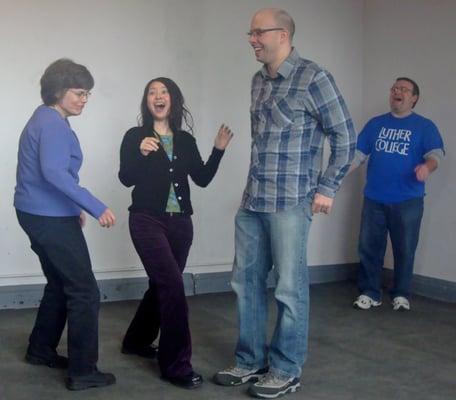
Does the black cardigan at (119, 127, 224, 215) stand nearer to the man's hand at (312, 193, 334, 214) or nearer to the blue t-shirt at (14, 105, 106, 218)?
the blue t-shirt at (14, 105, 106, 218)

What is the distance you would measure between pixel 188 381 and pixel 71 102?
1405 millimetres

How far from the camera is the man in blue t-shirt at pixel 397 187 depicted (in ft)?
17.9

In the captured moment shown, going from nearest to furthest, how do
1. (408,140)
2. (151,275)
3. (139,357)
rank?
(151,275) < (139,357) < (408,140)

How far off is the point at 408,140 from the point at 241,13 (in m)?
1.61

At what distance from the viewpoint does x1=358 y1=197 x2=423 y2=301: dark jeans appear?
5.48 m

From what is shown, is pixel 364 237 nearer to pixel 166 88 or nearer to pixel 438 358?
pixel 438 358

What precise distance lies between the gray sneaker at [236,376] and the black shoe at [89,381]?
515mm

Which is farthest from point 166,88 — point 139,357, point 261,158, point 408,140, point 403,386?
point 408,140

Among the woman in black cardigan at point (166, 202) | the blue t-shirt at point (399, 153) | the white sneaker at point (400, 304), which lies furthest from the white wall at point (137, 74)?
the woman in black cardigan at point (166, 202)

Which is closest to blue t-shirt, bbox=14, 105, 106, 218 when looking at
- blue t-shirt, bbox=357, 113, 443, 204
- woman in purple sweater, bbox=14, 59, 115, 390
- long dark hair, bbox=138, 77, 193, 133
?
woman in purple sweater, bbox=14, 59, 115, 390

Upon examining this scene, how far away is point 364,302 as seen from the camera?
5477mm

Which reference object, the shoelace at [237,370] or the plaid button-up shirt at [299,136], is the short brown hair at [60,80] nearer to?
the plaid button-up shirt at [299,136]

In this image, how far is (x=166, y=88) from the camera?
3855 millimetres

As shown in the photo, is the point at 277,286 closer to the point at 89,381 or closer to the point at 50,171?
the point at 89,381
